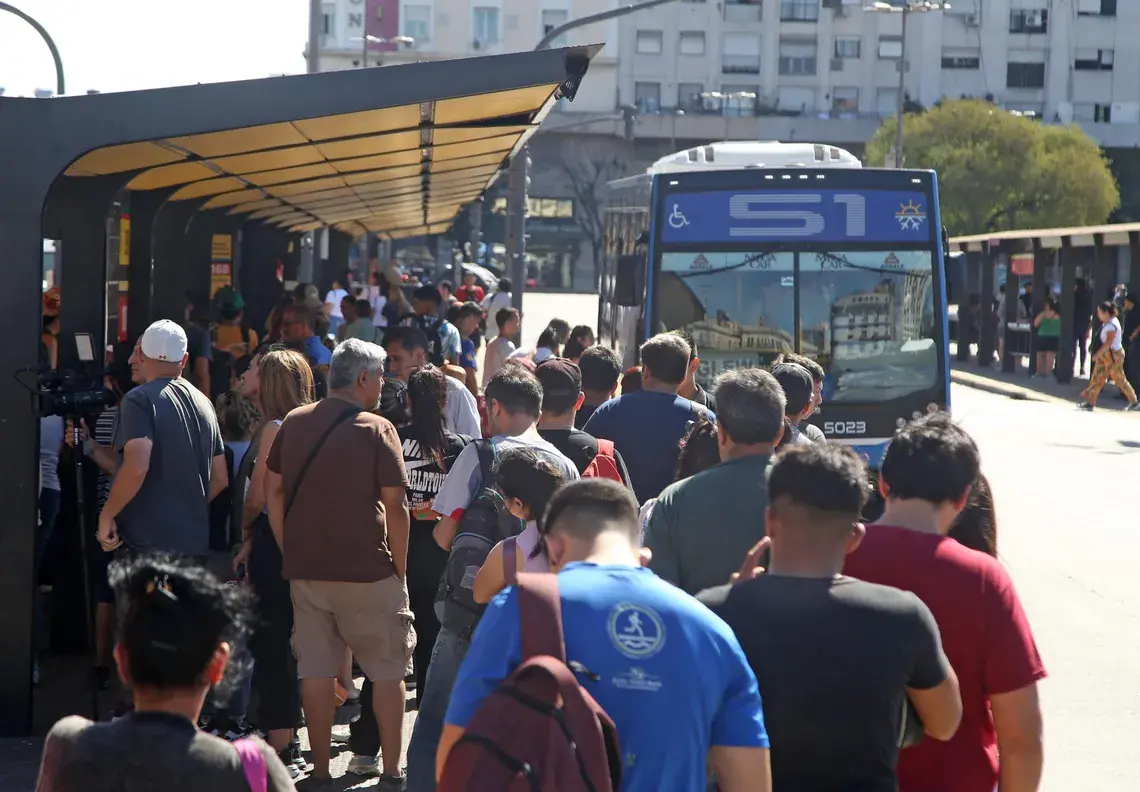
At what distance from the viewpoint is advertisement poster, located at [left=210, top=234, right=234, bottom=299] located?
15.4m

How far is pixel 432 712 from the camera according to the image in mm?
4703

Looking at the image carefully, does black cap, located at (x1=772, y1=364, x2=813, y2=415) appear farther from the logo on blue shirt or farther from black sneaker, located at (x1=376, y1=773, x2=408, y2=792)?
the logo on blue shirt

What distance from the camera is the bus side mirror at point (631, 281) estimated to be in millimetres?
12242

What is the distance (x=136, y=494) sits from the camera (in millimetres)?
5938

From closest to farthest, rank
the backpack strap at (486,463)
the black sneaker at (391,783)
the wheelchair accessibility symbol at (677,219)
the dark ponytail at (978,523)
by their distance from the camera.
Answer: the dark ponytail at (978,523)
the backpack strap at (486,463)
the black sneaker at (391,783)
the wheelchair accessibility symbol at (677,219)

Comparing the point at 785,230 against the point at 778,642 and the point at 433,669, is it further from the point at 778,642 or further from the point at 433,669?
the point at 778,642

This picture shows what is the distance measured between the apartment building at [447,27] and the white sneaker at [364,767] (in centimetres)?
7595

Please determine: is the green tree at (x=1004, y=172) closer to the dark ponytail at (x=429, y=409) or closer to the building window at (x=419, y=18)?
the building window at (x=419, y=18)

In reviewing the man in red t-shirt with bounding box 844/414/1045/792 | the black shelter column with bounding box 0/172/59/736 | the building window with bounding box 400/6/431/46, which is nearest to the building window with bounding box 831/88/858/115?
the building window with bounding box 400/6/431/46

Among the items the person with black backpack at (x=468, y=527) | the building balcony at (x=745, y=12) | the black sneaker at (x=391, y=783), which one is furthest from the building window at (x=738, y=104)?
the person with black backpack at (x=468, y=527)

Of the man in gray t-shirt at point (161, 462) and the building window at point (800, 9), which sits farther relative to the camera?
the building window at point (800, 9)

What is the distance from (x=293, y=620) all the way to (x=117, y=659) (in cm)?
332

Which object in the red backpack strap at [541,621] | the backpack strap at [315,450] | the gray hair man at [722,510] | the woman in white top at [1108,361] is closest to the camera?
the red backpack strap at [541,621]

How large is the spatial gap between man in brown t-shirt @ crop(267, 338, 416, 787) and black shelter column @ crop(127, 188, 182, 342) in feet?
17.1
